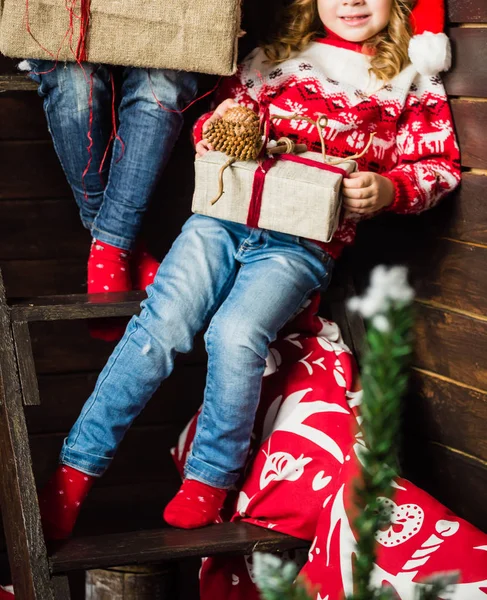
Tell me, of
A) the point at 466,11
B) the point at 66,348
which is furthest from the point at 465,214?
the point at 66,348

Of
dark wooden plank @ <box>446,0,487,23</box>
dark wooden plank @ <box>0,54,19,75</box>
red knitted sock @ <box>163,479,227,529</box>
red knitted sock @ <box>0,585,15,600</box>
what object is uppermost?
dark wooden plank @ <box>446,0,487,23</box>

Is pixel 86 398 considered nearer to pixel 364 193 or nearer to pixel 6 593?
pixel 6 593

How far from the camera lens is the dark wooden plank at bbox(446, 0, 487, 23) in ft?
4.49

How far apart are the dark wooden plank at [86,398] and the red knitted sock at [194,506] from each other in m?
0.57

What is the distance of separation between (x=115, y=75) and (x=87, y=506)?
1.03m

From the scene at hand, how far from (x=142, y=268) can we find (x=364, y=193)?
48cm

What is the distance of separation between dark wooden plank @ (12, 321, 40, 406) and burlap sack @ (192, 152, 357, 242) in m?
0.36

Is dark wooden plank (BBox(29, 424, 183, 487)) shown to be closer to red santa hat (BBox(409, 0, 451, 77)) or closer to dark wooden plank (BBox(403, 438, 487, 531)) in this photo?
dark wooden plank (BBox(403, 438, 487, 531))

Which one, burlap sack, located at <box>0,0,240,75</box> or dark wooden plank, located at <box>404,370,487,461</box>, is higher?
burlap sack, located at <box>0,0,240,75</box>

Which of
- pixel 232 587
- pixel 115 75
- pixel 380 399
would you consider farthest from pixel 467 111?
pixel 380 399

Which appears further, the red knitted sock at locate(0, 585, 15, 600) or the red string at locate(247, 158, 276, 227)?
the red knitted sock at locate(0, 585, 15, 600)

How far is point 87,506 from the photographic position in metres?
1.92

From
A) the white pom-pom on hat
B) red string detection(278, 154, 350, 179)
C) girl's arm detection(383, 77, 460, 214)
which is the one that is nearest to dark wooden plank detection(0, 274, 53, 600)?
red string detection(278, 154, 350, 179)

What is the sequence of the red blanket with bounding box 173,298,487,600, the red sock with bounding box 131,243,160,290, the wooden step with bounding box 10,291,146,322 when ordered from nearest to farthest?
the red blanket with bounding box 173,298,487,600 → the wooden step with bounding box 10,291,146,322 → the red sock with bounding box 131,243,160,290
